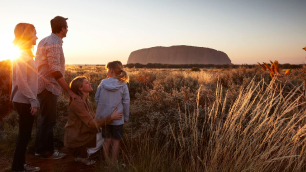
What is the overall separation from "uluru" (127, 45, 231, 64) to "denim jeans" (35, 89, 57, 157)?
131 meters

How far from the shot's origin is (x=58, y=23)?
319 cm

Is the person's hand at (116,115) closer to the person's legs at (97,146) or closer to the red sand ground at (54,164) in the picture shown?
the person's legs at (97,146)

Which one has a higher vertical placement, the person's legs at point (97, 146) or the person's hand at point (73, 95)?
the person's hand at point (73, 95)

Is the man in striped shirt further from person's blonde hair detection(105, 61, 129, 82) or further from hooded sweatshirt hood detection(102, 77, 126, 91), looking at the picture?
person's blonde hair detection(105, 61, 129, 82)

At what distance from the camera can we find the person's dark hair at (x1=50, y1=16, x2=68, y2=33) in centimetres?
318

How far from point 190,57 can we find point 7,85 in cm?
13121

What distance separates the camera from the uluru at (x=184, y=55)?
133875mm

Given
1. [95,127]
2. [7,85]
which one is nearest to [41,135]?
[95,127]

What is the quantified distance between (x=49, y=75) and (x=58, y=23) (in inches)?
30.3

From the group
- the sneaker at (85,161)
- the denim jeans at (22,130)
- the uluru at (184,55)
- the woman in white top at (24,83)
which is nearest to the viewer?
the woman in white top at (24,83)

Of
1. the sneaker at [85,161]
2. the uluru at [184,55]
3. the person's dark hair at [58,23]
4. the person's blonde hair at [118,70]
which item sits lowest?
the sneaker at [85,161]

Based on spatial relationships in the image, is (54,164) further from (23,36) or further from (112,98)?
(23,36)

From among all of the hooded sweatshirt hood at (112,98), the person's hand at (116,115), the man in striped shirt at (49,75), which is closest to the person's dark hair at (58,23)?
the man in striped shirt at (49,75)

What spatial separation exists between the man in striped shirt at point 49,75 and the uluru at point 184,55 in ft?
430
